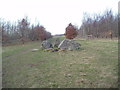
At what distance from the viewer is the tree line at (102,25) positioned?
39.0 metres

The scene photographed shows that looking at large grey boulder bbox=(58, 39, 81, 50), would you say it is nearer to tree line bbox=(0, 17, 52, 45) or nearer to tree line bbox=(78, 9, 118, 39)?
tree line bbox=(0, 17, 52, 45)

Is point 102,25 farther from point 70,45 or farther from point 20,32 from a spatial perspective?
point 70,45

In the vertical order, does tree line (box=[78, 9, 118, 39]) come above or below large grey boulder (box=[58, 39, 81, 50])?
above

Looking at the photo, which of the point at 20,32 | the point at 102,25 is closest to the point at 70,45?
the point at 20,32

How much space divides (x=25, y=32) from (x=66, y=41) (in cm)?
2444

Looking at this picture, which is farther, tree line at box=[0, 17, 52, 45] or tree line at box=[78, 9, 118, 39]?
tree line at box=[78, 9, 118, 39]

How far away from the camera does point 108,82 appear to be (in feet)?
14.8

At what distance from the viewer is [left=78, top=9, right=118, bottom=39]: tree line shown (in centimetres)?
3901

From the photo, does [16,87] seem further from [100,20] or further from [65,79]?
[100,20]

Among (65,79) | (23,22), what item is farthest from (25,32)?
(65,79)

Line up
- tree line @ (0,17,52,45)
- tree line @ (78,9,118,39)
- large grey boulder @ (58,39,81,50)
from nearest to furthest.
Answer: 1. large grey boulder @ (58,39,81,50)
2. tree line @ (0,17,52,45)
3. tree line @ (78,9,118,39)

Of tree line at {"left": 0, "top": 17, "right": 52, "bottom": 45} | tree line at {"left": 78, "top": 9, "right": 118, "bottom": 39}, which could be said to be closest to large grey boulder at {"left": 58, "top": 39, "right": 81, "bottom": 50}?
tree line at {"left": 0, "top": 17, "right": 52, "bottom": 45}

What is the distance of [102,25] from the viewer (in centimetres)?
4300

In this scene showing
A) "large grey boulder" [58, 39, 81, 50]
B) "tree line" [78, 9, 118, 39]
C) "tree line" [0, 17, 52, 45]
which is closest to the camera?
"large grey boulder" [58, 39, 81, 50]
